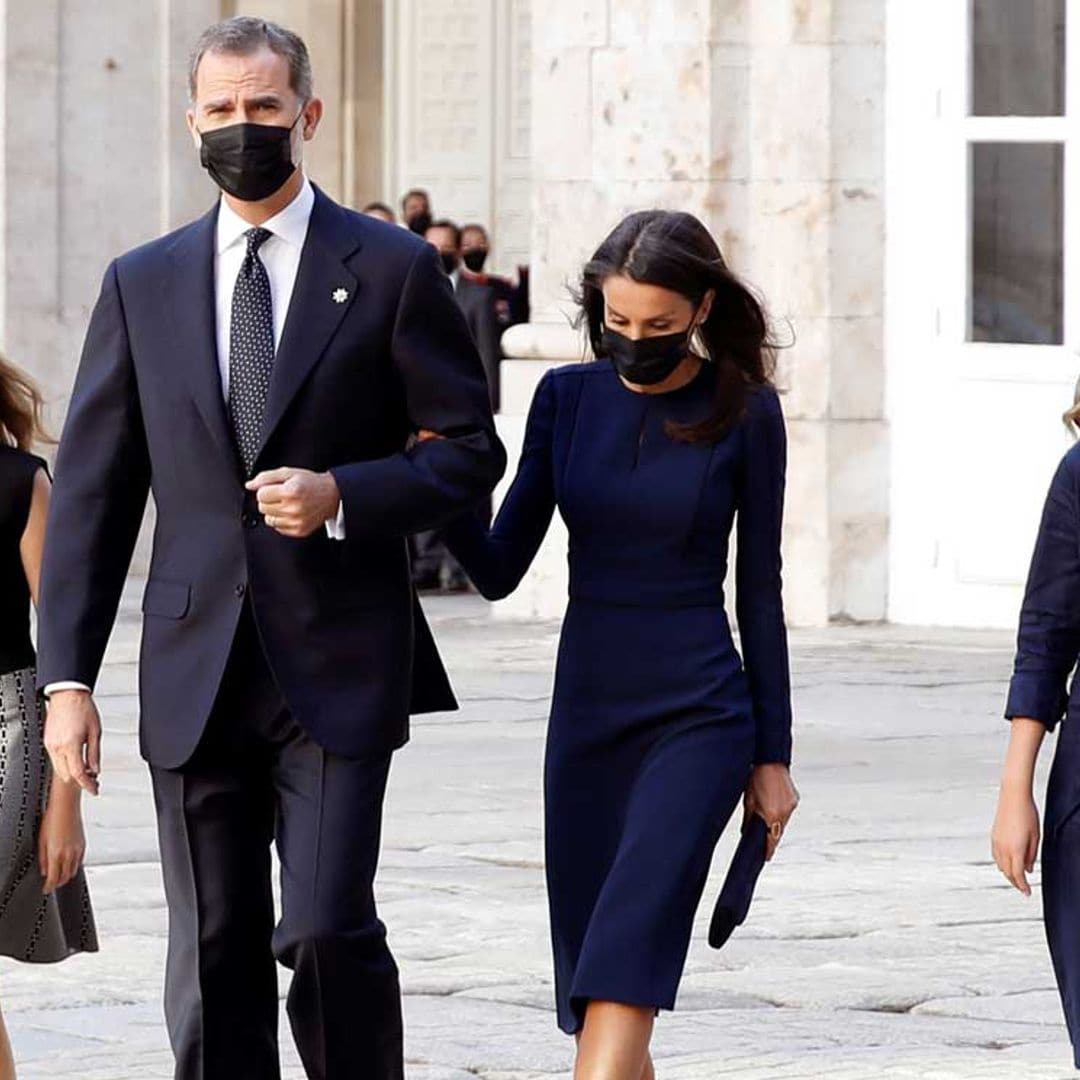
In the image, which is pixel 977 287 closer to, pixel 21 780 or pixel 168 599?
pixel 21 780

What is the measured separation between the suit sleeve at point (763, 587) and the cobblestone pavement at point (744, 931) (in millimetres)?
1069

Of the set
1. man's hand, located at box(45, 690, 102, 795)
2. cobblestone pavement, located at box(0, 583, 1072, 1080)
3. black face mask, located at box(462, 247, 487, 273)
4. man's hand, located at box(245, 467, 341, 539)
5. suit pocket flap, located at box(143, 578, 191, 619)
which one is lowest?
cobblestone pavement, located at box(0, 583, 1072, 1080)

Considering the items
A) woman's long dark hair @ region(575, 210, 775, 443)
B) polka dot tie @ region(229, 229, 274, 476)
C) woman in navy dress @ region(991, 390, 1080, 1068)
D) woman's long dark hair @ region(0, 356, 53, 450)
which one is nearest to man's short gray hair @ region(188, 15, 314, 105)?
polka dot tie @ region(229, 229, 274, 476)

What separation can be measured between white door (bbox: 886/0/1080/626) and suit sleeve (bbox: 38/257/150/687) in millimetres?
9163

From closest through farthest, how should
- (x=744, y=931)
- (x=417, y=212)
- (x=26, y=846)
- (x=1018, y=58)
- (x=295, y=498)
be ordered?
1. (x=295, y=498)
2. (x=26, y=846)
3. (x=744, y=931)
4. (x=1018, y=58)
5. (x=417, y=212)

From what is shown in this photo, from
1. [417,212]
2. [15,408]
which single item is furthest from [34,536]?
[417,212]

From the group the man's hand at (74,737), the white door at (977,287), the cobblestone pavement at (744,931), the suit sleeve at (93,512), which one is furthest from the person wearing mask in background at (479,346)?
the man's hand at (74,737)

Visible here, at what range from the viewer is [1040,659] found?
5.07 metres

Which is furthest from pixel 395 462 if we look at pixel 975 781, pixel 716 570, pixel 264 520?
pixel 975 781

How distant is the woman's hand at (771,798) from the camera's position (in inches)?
217

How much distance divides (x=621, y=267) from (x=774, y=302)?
9.27 meters

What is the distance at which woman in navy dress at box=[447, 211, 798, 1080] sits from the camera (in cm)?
543

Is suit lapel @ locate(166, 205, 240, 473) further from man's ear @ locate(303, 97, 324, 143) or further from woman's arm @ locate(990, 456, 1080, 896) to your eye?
woman's arm @ locate(990, 456, 1080, 896)

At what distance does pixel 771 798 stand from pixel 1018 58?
30.7 ft
